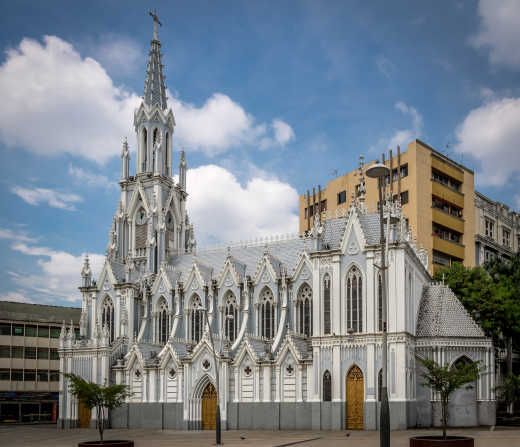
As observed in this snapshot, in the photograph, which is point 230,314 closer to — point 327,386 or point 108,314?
point 108,314

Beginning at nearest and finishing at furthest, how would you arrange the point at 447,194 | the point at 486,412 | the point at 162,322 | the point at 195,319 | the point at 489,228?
the point at 486,412
the point at 195,319
the point at 162,322
the point at 447,194
the point at 489,228

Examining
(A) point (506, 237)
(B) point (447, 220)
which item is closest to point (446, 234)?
(B) point (447, 220)

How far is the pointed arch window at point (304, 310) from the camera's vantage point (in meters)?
62.2

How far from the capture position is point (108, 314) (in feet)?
241

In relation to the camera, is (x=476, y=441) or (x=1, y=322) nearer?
(x=476, y=441)

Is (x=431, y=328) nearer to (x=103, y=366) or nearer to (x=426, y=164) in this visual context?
(x=103, y=366)

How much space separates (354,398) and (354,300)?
7.48 meters

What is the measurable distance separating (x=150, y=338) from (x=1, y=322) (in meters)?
26.4

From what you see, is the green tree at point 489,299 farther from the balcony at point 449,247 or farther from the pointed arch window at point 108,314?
the pointed arch window at point 108,314

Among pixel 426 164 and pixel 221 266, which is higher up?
pixel 426 164

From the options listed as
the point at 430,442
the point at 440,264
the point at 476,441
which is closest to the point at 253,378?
the point at 476,441

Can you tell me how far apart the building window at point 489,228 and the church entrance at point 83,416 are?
6038 cm

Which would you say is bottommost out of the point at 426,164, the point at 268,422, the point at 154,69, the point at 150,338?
the point at 268,422

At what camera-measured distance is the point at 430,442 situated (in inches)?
1180
